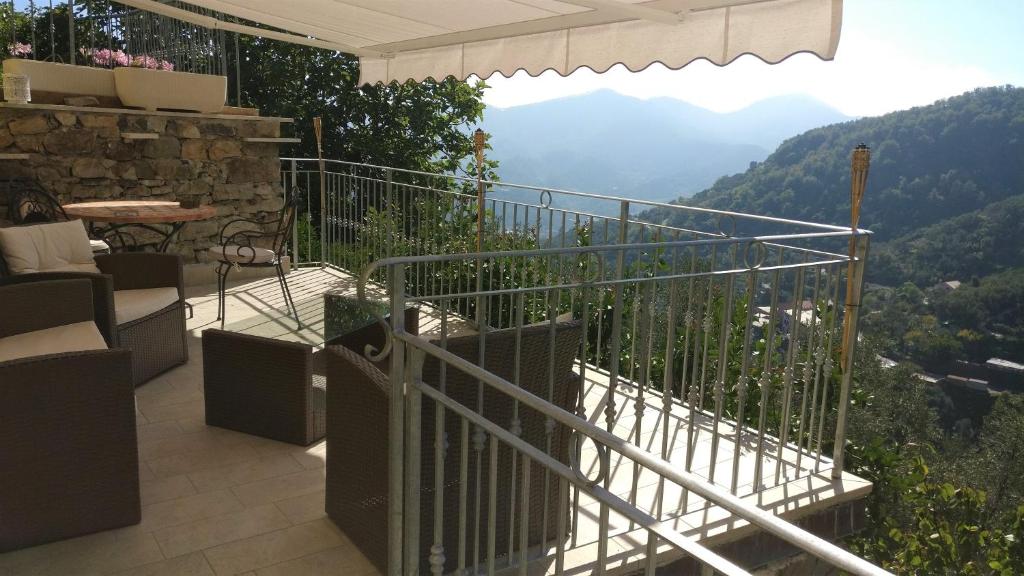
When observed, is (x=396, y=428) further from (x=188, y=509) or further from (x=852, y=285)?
(x=852, y=285)

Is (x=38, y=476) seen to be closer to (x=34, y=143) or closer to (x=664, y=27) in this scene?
(x=664, y=27)

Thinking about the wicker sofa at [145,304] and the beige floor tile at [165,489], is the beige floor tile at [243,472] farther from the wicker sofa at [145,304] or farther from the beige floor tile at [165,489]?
the wicker sofa at [145,304]

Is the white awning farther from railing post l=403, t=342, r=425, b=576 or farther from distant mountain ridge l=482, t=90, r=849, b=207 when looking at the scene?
distant mountain ridge l=482, t=90, r=849, b=207

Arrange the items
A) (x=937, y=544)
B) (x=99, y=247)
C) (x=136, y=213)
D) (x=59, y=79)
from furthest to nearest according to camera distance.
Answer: (x=59, y=79), (x=99, y=247), (x=136, y=213), (x=937, y=544)

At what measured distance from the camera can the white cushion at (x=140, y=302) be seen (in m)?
4.23

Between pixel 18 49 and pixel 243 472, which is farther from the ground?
pixel 18 49

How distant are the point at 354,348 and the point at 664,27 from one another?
2.17 meters

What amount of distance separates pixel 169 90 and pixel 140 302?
3.45m

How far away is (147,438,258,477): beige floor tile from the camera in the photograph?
11.2 feet

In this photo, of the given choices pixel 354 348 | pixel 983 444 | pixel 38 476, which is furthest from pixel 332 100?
pixel 983 444

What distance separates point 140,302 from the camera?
437cm

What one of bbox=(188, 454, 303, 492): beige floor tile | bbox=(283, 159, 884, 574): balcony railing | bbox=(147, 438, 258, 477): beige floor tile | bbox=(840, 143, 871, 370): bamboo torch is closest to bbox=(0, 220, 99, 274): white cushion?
bbox=(147, 438, 258, 477): beige floor tile

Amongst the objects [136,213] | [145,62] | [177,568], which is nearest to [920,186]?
[145,62]

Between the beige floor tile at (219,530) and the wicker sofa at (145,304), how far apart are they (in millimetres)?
1491
